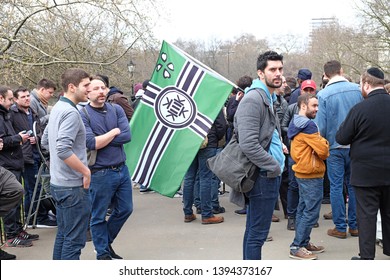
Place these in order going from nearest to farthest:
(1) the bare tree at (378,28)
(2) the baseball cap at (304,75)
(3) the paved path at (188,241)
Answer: (3) the paved path at (188,241) → (2) the baseball cap at (304,75) → (1) the bare tree at (378,28)

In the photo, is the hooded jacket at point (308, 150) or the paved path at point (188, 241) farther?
the paved path at point (188, 241)

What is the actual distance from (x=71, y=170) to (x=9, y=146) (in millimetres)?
1822

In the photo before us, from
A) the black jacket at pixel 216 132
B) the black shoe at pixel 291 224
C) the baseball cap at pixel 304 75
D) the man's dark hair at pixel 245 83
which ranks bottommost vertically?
the black shoe at pixel 291 224

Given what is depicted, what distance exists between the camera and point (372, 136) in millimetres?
4379

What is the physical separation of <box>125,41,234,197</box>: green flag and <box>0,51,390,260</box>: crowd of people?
0.60m

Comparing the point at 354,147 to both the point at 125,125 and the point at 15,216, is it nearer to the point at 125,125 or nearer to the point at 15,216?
the point at 125,125

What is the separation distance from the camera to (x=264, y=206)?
152 inches

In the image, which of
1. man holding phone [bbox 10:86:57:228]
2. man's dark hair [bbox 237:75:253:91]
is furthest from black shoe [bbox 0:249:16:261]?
man's dark hair [bbox 237:75:253:91]

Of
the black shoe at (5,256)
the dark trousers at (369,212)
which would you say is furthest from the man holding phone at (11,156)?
the dark trousers at (369,212)

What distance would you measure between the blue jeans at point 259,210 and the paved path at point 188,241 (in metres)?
1.16

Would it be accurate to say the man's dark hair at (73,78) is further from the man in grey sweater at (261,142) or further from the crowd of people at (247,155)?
the man in grey sweater at (261,142)

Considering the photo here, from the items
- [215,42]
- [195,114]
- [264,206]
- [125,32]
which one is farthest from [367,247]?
[215,42]

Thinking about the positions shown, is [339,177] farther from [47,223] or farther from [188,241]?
[47,223]

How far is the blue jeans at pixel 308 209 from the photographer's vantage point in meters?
4.93
